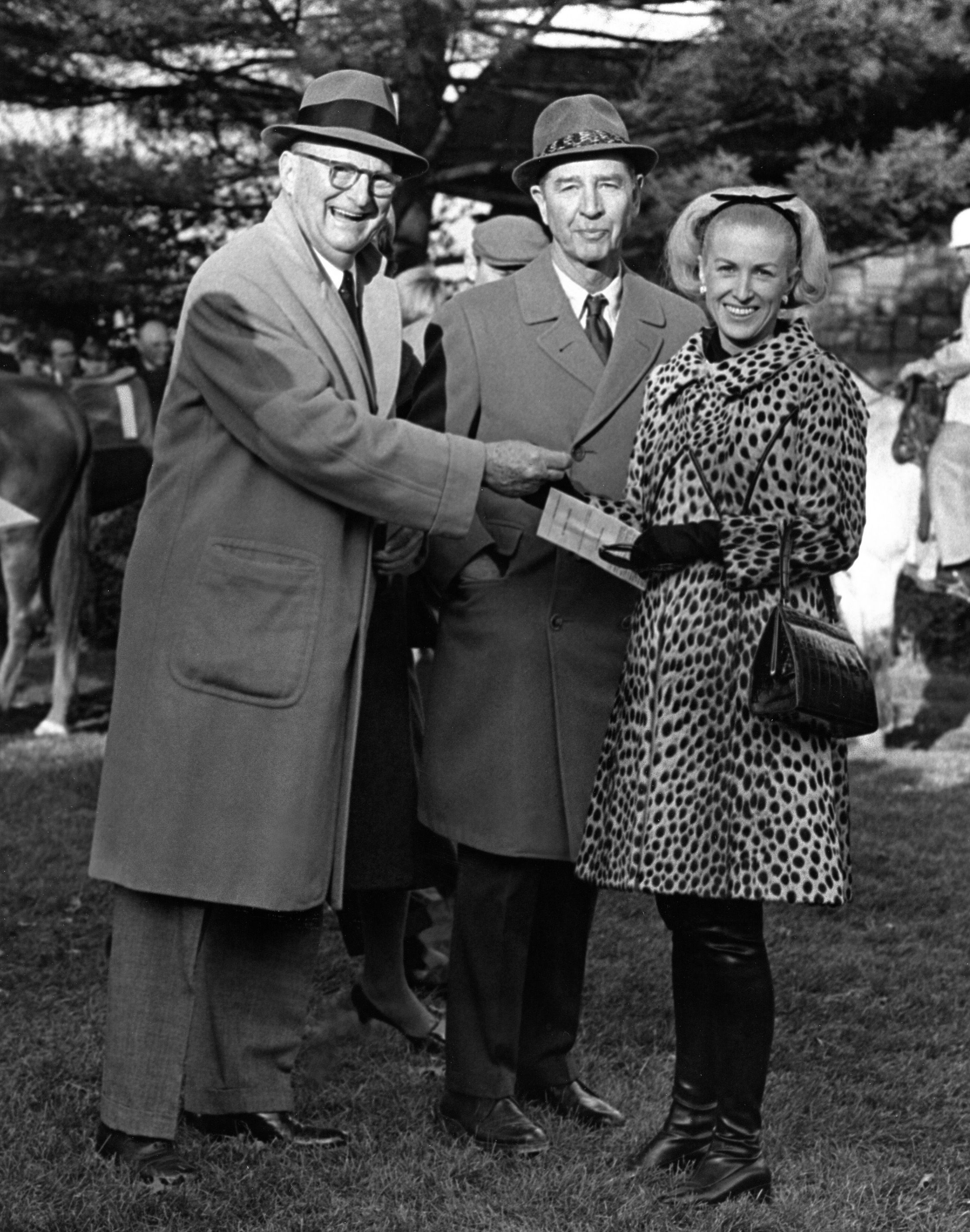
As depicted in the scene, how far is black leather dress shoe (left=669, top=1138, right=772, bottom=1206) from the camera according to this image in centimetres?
353

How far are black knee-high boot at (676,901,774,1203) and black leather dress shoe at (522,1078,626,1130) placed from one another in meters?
0.49

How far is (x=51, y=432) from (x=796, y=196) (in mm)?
6556

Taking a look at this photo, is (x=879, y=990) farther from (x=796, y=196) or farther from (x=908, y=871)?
(x=796, y=196)

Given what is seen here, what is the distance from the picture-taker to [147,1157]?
3.62m

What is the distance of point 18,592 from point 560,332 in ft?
20.0

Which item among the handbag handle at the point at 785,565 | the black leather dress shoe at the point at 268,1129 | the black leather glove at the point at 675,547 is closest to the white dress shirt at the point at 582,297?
the black leather glove at the point at 675,547

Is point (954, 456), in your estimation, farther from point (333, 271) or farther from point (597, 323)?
point (333, 271)

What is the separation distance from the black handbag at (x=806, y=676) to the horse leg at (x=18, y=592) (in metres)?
6.72

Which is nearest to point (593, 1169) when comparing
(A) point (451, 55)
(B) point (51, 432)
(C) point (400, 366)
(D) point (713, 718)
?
(D) point (713, 718)

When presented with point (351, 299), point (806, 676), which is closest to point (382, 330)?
point (351, 299)

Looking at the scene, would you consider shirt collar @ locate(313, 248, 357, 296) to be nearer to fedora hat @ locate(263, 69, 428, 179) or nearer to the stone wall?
fedora hat @ locate(263, 69, 428, 179)

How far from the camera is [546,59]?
12422mm

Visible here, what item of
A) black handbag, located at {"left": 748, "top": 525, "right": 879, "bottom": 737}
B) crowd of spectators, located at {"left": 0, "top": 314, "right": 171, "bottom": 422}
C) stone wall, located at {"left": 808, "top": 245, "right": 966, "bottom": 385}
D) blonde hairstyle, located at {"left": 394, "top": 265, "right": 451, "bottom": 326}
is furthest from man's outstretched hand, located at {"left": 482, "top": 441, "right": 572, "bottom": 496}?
stone wall, located at {"left": 808, "top": 245, "right": 966, "bottom": 385}

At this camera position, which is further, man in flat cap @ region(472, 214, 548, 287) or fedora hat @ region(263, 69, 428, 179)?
man in flat cap @ region(472, 214, 548, 287)
